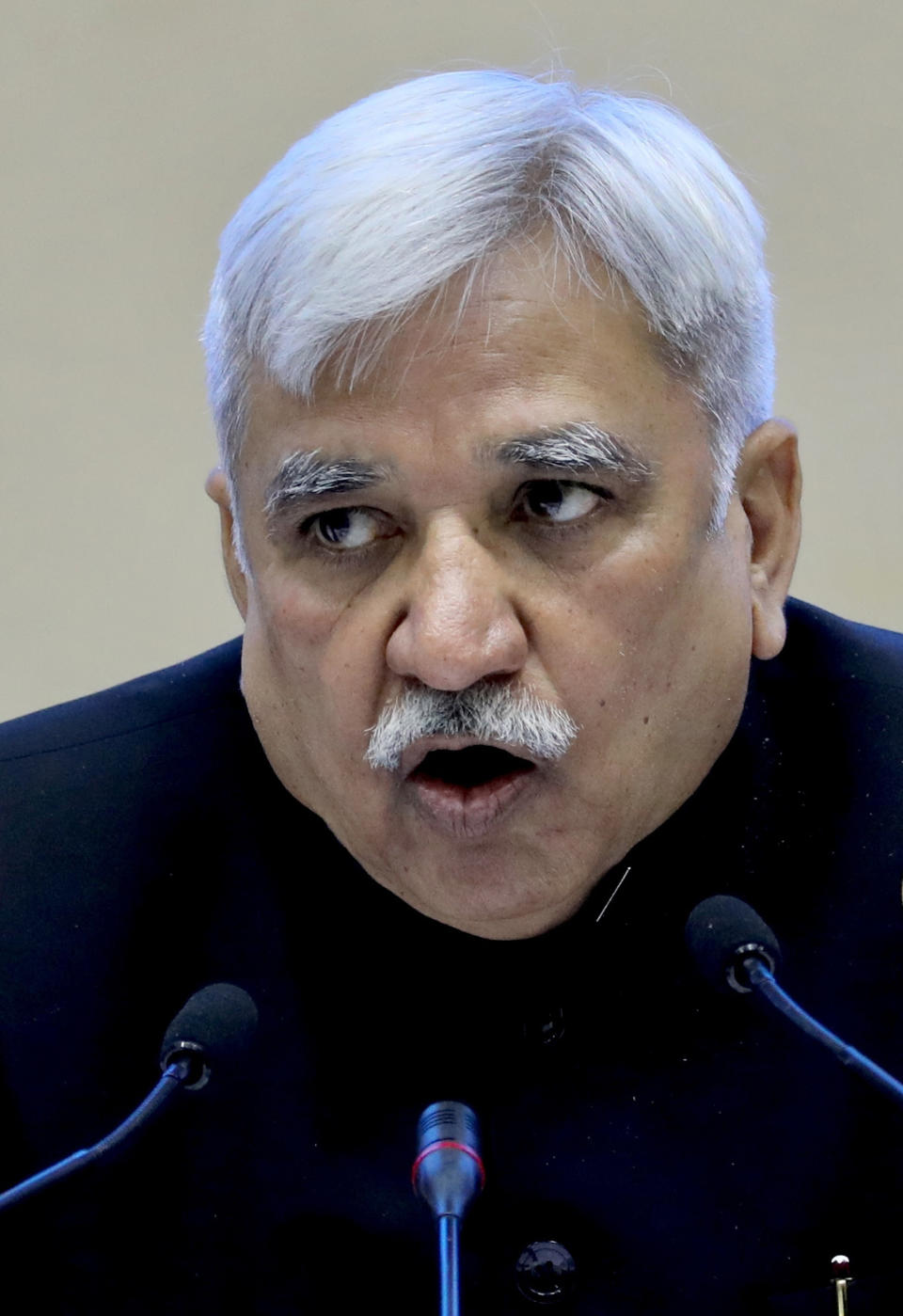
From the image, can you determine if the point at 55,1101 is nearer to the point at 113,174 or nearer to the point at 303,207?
the point at 303,207

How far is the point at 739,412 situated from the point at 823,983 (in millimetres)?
494

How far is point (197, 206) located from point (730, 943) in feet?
5.54

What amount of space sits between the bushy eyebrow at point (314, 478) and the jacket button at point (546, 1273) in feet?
1.99

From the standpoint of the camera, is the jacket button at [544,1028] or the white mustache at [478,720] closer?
the white mustache at [478,720]

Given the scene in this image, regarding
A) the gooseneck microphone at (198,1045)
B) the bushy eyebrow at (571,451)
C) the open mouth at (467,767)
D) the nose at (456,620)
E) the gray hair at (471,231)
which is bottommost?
Answer: the gooseneck microphone at (198,1045)

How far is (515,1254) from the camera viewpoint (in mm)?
1272

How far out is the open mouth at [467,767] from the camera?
1132mm

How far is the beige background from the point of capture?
226 centimetres

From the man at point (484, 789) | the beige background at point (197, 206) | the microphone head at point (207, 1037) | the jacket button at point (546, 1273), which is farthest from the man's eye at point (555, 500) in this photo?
the beige background at point (197, 206)

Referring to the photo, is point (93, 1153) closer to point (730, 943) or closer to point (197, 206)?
point (730, 943)

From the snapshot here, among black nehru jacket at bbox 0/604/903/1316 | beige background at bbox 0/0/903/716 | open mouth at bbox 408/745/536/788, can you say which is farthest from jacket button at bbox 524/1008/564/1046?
beige background at bbox 0/0/903/716

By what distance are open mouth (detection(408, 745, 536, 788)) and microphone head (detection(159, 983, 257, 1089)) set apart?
216 mm

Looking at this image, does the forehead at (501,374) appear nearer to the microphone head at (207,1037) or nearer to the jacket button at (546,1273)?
the microphone head at (207,1037)

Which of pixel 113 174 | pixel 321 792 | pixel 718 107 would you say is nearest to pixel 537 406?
pixel 321 792
